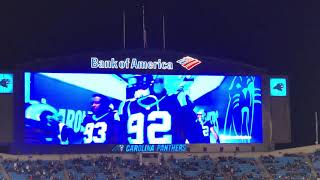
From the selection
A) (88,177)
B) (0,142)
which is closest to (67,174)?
(88,177)

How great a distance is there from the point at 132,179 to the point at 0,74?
10063 millimetres

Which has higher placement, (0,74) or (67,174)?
(0,74)

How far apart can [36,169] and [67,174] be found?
6.16 ft

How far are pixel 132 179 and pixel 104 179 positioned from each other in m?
1.67

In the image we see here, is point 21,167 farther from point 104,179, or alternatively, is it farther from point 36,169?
point 104,179

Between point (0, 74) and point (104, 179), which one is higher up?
point (0, 74)

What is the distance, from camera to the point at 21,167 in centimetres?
4997

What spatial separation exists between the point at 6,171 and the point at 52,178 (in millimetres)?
2892

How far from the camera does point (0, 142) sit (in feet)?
164

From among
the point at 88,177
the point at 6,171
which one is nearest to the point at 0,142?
the point at 6,171

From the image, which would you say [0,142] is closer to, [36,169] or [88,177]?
[36,169]

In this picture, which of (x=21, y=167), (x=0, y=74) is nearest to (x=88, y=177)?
(x=21, y=167)

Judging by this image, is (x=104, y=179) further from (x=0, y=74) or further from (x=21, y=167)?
Answer: (x=0, y=74)

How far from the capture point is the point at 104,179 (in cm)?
4988
